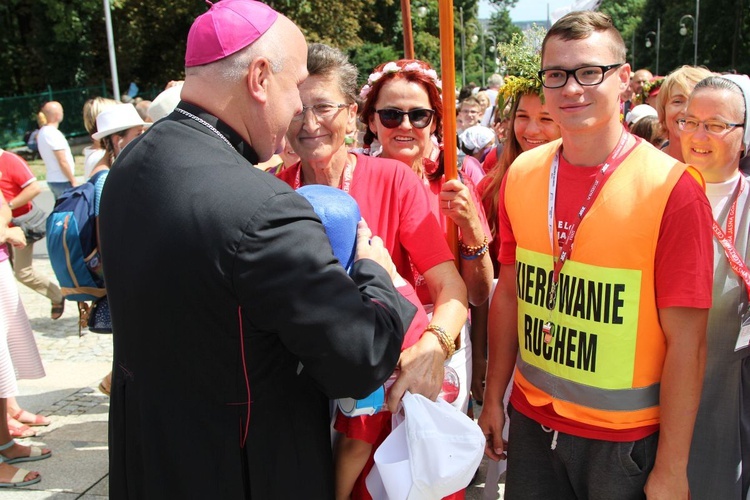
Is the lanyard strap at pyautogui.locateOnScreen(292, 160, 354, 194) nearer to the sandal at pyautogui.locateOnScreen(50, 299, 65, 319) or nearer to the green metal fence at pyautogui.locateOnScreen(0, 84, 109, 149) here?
the sandal at pyautogui.locateOnScreen(50, 299, 65, 319)

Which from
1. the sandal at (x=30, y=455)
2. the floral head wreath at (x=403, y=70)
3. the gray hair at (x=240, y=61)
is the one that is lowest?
the sandal at (x=30, y=455)

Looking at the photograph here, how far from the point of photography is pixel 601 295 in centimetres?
203

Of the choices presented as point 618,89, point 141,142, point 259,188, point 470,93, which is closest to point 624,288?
point 618,89

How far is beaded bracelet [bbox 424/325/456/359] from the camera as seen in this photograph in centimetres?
214

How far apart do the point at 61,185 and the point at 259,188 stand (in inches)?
329

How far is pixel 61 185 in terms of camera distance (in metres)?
8.91

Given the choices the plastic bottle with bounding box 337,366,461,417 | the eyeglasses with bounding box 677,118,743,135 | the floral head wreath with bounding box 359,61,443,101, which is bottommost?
the plastic bottle with bounding box 337,366,461,417

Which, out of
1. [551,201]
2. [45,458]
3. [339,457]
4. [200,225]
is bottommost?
[45,458]

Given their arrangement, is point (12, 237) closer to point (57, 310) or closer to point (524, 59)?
point (57, 310)

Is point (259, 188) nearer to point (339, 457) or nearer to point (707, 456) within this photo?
point (339, 457)

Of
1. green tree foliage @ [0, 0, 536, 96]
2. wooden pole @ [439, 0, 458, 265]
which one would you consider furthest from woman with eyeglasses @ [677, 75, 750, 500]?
green tree foliage @ [0, 0, 536, 96]

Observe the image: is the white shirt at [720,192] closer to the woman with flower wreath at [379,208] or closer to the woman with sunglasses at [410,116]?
the woman with sunglasses at [410,116]

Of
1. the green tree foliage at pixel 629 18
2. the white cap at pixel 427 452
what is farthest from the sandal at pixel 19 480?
the green tree foliage at pixel 629 18

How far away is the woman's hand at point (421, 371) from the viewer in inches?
76.5
